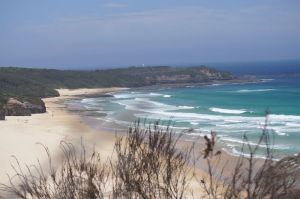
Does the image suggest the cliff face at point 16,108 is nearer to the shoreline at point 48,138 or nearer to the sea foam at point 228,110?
the shoreline at point 48,138

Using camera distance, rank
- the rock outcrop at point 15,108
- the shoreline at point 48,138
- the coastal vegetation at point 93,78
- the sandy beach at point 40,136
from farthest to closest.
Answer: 1. the coastal vegetation at point 93,78
2. the rock outcrop at point 15,108
3. the sandy beach at point 40,136
4. the shoreline at point 48,138

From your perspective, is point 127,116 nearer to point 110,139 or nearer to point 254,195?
point 110,139

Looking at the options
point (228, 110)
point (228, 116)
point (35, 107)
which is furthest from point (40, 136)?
point (228, 110)

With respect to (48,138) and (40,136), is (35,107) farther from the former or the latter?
(48,138)

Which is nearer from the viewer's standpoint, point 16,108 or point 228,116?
point 228,116

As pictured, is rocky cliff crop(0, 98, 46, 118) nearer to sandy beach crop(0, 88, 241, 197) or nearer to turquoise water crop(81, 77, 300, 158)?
sandy beach crop(0, 88, 241, 197)

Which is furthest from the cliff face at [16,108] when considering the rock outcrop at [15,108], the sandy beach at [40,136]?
the sandy beach at [40,136]
